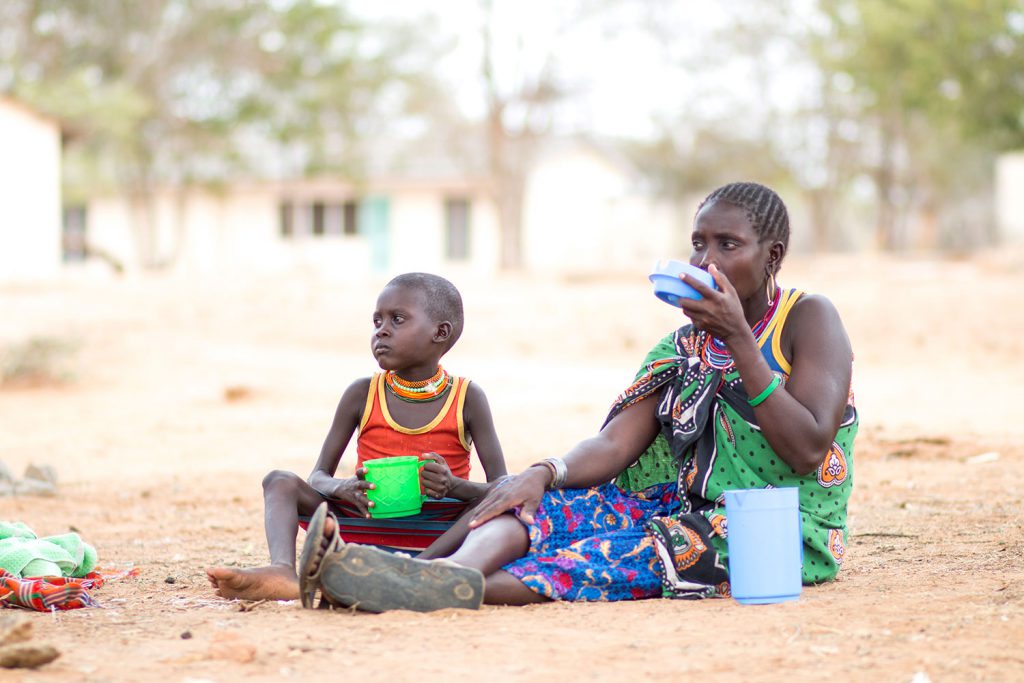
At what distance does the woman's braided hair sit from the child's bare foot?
1562mm

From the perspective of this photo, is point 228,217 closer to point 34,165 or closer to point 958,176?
point 34,165

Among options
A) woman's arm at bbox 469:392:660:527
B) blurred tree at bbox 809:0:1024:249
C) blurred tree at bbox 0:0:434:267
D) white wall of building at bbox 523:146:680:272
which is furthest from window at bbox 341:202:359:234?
woman's arm at bbox 469:392:660:527

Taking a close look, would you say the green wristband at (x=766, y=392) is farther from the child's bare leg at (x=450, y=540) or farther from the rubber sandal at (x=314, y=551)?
the rubber sandal at (x=314, y=551)

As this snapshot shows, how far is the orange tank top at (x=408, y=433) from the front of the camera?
413cm

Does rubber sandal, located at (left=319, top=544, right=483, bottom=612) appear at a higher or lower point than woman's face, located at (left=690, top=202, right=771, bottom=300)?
lower

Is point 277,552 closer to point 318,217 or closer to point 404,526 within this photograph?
point 404,526

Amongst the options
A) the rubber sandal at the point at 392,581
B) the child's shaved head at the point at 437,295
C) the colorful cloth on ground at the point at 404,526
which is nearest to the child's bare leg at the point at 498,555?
the rubber sandal at the point at 392,581

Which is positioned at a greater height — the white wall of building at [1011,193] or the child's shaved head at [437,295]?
the white wall of building at [1011,193]

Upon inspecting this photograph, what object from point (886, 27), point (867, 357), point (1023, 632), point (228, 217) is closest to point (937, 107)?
point (886, 27)

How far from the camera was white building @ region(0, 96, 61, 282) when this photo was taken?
69.3 ft

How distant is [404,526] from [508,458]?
10.8 feet

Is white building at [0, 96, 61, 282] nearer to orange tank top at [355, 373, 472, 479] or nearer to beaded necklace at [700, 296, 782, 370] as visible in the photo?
orange tank top at [355, 373, 472, 479]

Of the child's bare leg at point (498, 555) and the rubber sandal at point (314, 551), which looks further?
the child's bare leg at point (498, 555)

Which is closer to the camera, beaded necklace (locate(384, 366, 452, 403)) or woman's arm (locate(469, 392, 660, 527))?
woman's arm (locate(469, 392, 660, 527))
